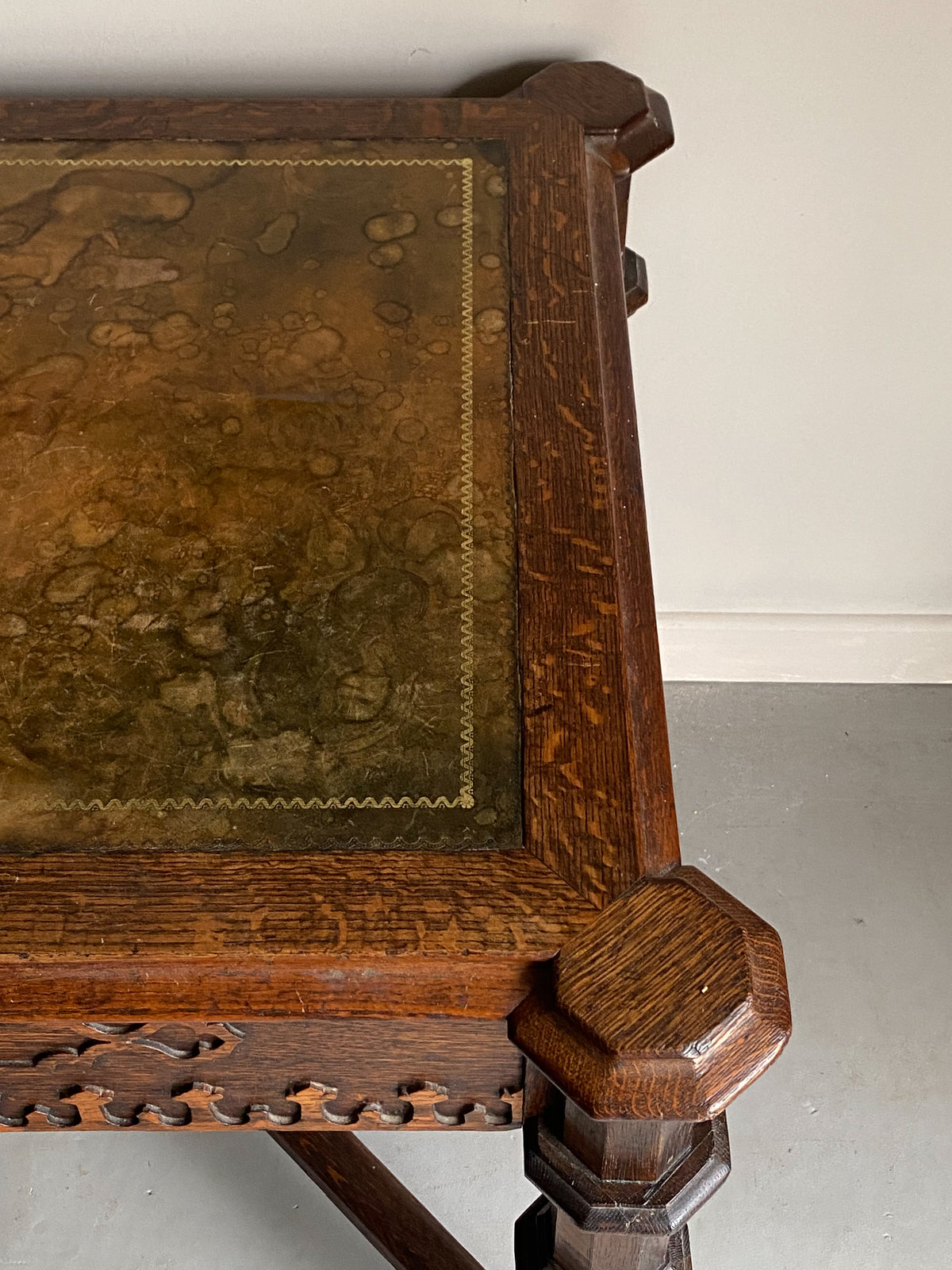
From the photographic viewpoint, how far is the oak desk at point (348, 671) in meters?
0.52

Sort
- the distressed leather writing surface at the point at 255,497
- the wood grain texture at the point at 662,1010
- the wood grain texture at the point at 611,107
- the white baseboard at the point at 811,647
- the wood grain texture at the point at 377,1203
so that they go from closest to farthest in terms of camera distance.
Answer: the wood grain texture at the point at 662,1010, the distressed leather writing surface at the point at 255,497, the wood grain texture at the point at 611,107, the wood grain texture at the point at 377,1203, the white baseboard at the point at 811,647

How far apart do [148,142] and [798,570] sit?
948 mm

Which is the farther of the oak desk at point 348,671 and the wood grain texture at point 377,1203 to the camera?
the wood grain texture at point 377,1203

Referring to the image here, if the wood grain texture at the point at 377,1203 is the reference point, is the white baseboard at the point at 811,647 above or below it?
Result: above

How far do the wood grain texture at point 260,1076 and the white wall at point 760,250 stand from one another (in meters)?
0.73

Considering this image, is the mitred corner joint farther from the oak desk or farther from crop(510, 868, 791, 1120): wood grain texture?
crop(510, 868, 791, 1120): wood grain texture

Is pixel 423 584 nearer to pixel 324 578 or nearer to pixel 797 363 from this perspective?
pixel 324 578

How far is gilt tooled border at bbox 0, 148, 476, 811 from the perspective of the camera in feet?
1.89

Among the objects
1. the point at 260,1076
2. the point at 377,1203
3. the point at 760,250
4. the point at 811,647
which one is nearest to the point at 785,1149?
the point at 377,1203

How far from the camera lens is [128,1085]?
61 cm

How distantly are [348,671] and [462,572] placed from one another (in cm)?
9

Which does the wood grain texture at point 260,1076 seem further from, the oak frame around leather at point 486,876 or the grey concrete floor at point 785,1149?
the grey concrete floor at point 785,1149

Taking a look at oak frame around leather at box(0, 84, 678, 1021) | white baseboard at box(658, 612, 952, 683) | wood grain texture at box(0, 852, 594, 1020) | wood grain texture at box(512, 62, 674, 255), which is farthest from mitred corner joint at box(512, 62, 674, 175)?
white baseboard at box(658, 612, 952, 683)

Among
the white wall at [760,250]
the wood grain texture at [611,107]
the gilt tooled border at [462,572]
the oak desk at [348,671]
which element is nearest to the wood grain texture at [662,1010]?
the oak desk at [348,671]
